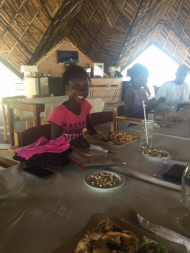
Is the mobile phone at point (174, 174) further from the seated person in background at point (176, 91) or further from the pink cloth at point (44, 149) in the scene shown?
the seated person in background at point (176, 91)

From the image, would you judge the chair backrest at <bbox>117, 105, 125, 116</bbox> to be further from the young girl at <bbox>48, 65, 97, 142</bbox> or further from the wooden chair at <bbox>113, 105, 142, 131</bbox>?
the young girl at <bbox>48, 65, 97, 142</bbox>

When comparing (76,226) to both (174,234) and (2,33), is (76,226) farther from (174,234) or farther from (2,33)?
(2,33)

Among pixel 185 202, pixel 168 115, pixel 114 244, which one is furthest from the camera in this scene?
pixel 168 115

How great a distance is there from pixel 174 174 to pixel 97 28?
8581 millimetres

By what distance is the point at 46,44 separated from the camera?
25.0 ft

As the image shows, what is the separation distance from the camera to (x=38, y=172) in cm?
94

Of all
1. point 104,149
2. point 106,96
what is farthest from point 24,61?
point 104,149

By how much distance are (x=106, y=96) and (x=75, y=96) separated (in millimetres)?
7369

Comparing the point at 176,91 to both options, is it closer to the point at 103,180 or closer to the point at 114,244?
the point at 103,180

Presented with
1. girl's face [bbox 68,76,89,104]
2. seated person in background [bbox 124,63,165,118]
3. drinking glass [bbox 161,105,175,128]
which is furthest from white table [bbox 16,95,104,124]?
drinking glass [bbox 161,105,175,128]

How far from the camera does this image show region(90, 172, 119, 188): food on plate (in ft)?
2.74

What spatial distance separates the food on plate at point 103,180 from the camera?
83 centimetres

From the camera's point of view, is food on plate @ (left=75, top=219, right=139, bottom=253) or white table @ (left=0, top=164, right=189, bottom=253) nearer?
food on plate @ (left=75, top=219, right=139, bottom=253)

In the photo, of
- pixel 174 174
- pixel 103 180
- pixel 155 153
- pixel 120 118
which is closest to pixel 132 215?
pixel 103 180
